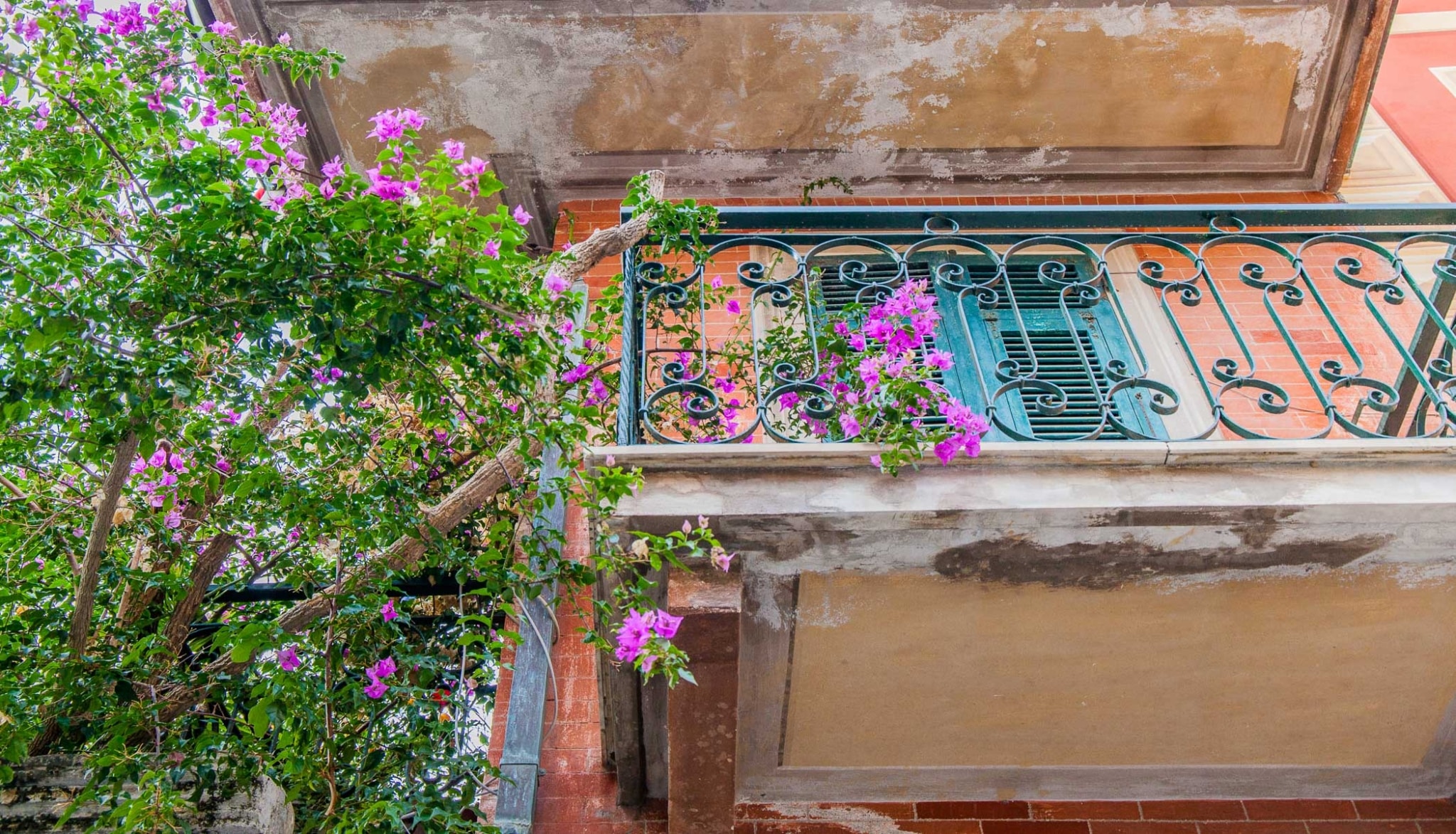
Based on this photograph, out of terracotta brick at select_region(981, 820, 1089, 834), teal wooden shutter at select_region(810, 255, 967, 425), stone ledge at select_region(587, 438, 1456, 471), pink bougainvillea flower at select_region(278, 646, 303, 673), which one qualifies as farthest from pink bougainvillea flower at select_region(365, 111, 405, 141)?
terracotta brick at select_region(981, 820, 1089, 834)

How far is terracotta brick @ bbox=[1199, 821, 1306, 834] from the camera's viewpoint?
4672 mm

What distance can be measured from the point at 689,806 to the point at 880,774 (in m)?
1.04

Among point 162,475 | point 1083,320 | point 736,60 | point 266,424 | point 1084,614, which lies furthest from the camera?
point 736,60

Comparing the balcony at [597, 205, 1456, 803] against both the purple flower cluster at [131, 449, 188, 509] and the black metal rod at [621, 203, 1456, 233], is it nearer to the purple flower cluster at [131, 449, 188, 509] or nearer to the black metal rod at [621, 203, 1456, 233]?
the black metal rod at [621, 203, 1456, 233]

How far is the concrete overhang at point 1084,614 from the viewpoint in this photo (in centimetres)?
365

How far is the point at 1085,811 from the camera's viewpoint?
4.78 meters

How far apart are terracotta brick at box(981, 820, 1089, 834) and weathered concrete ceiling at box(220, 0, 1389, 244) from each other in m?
4.67

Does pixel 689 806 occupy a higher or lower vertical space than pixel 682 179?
lower

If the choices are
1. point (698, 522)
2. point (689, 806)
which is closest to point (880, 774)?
point (689, 806)

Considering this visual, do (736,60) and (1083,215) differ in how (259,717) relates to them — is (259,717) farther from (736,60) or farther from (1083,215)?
(736,60)

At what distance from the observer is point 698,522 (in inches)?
141

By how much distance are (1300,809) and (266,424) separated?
463cm

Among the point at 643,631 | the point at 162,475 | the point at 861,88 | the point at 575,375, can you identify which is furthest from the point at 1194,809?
the point at 861,88

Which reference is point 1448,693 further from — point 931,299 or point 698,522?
point 698,522
